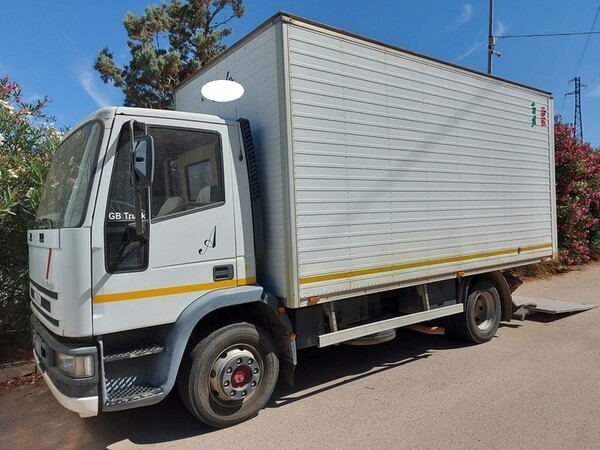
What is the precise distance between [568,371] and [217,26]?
13000 millimetres

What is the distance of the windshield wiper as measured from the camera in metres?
3.65

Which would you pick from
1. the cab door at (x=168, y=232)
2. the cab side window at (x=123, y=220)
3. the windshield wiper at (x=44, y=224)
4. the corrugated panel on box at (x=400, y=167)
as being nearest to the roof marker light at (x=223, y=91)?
the cab door at (x=168, y=232)

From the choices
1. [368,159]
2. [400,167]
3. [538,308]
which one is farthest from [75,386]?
[538,308]

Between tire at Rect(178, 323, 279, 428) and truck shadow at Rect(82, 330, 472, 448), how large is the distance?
24 cm

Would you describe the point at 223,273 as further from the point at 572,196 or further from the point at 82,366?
the point at 572,196

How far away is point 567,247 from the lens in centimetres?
1212

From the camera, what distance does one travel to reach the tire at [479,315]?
584 centimetres

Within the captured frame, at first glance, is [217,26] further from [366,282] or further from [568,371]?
[568,371]

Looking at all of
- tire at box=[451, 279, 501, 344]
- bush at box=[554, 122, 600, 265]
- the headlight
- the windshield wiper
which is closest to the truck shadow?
tire at box=[451, 279, 501, 344]

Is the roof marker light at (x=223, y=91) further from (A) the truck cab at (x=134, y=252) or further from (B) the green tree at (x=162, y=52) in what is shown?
(B) the green tree at (x=162, y=52)

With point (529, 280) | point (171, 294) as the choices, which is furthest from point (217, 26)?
point (171, 294)

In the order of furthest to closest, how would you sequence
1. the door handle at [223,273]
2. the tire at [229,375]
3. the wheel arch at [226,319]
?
the door handle at [223,273], the tire at [229,375], the wheel arch at [226,319]

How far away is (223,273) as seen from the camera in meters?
3.78

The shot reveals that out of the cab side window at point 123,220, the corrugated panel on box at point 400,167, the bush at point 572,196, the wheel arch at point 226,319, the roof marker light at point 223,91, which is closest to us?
the cab side window at point 123,220
